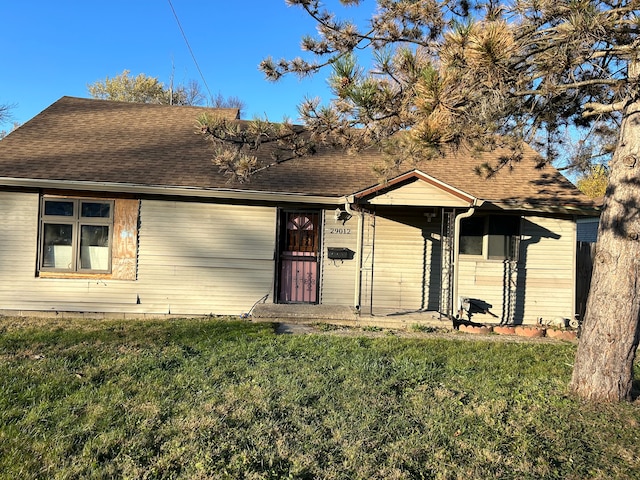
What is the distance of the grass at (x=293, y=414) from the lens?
10.5 ft

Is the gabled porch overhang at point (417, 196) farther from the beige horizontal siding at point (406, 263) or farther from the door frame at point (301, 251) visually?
the door frame at point (301, 251)

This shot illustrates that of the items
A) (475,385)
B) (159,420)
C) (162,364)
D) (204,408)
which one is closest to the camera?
(159,420)

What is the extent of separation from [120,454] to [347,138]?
13.5ft

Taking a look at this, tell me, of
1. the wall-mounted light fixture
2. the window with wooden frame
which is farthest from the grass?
the wall-mounted light fixture

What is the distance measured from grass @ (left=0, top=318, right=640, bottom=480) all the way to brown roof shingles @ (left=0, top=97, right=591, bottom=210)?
3582 millimetres

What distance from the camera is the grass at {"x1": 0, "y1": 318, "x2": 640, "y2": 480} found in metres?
3.19

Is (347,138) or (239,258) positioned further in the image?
(239,258)

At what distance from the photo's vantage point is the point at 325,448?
343cm

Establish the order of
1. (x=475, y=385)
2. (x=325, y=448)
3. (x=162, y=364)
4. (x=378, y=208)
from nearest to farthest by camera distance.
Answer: (x=325, y=448) → (x=475, y=385) → (x=162, y=364) → (x=378, y=208)

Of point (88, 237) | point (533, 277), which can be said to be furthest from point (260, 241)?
point (533, 277)

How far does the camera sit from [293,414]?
4.00 meters

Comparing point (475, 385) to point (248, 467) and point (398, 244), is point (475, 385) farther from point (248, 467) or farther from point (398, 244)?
point (398, 244)

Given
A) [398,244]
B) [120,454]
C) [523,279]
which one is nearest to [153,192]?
[398,244]

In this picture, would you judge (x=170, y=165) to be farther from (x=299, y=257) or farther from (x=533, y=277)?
(x=533, y=277)
